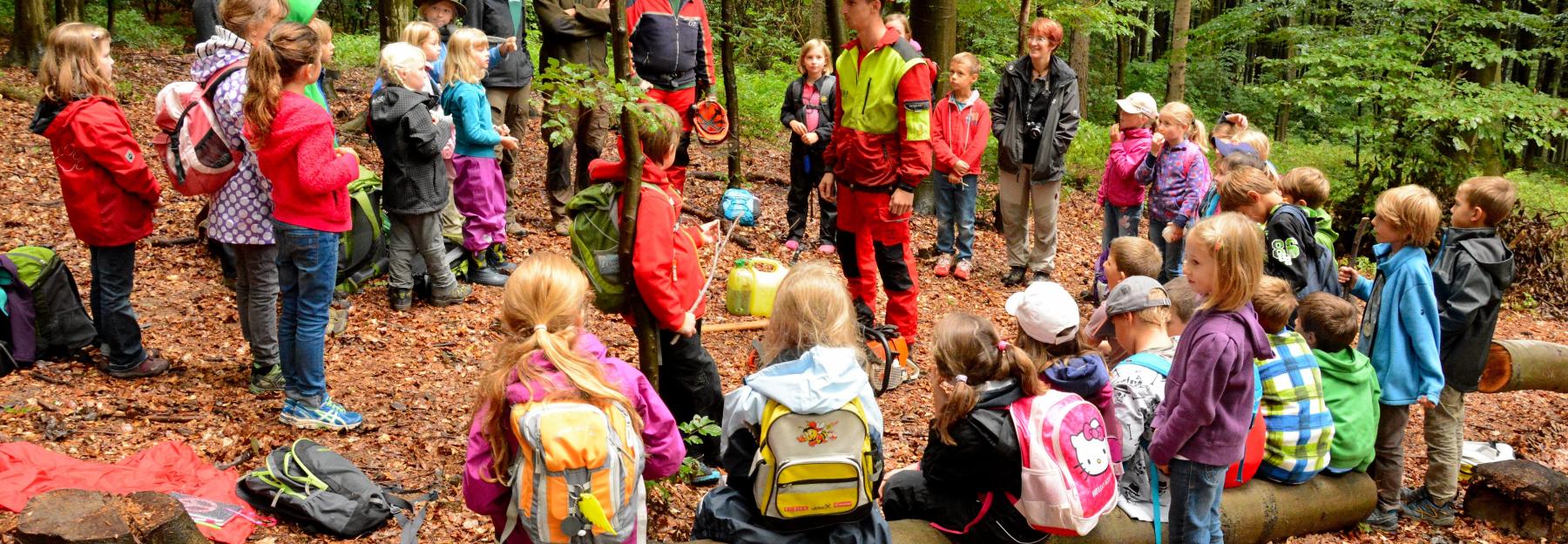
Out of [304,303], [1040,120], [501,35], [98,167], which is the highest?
[501,35]

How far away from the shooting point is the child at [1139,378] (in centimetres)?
417

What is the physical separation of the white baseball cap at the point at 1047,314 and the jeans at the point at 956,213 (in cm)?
460

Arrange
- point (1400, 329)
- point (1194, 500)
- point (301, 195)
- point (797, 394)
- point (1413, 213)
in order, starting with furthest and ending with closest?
1. point (1400, 329)
2. point (1413, 213)
3. point (301, 195)
4. point (1194, 500)
5. point (797, 394)

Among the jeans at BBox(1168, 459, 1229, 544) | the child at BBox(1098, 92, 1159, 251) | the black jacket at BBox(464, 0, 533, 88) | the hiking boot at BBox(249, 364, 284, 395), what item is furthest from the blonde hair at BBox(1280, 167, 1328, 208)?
the hiking boot at BBox(249, 364, 284, 395)

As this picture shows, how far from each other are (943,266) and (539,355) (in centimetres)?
596

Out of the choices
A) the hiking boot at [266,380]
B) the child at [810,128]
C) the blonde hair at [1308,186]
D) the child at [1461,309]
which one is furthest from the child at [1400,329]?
the hiking boot at [266,380]

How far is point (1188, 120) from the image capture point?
730cm

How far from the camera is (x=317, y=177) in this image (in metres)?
4.46

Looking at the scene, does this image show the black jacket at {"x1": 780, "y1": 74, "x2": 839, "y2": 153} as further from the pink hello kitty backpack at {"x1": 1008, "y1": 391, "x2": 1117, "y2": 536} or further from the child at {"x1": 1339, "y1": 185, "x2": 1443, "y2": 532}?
the pink hello kitty backpack at {"x1": 1008, "y1": 391, "x2": 1117, "y2": 536}

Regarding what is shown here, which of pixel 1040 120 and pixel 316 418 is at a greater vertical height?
pixel 1040 120

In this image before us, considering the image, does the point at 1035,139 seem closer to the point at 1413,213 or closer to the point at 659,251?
the point at 1413,213

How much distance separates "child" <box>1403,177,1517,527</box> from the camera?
16.4 ft

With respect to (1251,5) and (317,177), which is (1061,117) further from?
(1251,5)

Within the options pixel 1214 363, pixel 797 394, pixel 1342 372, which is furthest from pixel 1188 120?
pixel 797 394
